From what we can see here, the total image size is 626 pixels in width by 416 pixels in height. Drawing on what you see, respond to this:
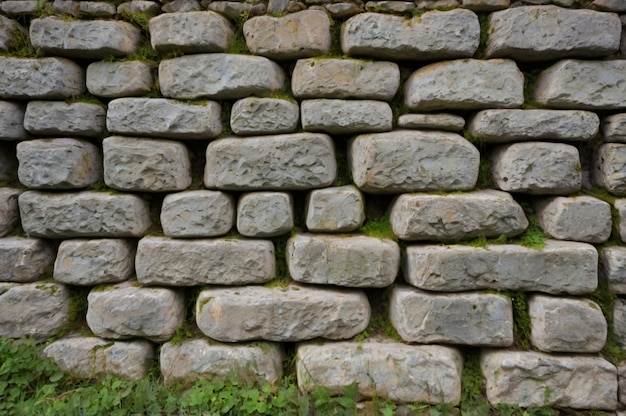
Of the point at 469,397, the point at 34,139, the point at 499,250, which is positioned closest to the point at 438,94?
the point at 499,250

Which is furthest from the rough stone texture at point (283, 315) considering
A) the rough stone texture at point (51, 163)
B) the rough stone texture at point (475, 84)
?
the rough stone texture at point (475, 84)

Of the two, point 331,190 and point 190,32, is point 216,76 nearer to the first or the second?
point 190,32

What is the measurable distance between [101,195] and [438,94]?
1.93 metres

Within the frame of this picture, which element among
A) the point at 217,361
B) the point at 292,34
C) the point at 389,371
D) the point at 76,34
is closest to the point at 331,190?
the point at 292,34

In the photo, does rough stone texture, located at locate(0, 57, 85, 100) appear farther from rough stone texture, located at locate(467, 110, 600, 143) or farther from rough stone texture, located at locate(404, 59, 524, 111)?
rough stone texture, located at locate(467, 110, 600, 143)

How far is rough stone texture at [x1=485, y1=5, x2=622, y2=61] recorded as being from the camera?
1.77 m

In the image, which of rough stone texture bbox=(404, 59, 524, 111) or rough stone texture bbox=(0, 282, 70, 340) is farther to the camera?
rough stone texture bbox=(0, 282, 70, 340)

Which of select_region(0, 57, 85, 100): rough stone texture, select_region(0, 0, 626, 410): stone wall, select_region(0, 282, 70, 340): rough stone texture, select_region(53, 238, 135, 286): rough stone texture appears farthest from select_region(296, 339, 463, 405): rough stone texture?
select_region(0, 57, 85, 100): rough stone texture

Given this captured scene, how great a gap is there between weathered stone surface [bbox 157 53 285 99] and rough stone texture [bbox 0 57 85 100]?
57 centimetres

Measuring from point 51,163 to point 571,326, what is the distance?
9.55 feet

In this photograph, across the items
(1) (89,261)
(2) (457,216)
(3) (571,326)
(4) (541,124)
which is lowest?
(3) (571,326)

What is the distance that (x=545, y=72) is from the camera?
6.16 ft

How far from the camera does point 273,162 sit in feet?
6.07

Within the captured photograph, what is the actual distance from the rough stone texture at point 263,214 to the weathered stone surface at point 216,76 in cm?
58
